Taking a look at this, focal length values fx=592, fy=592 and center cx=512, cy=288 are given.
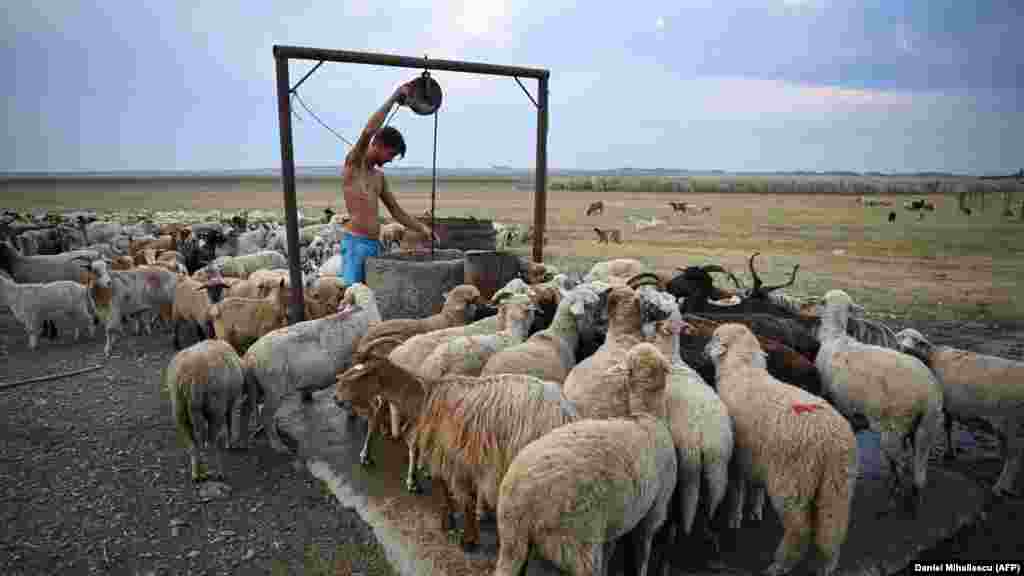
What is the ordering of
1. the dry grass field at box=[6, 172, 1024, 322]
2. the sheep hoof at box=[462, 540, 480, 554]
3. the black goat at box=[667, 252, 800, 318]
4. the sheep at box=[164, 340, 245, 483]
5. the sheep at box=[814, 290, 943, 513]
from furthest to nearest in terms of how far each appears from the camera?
1. the dry grass field at box=[6, 172, 1024, 322]
2. the black goat at box=[667, 252, 800, 318]
3. the sheep at box=[164, 340, 245, 483]
4. the sheep at box=[814, 290, 943, 513]
5. the sheep hoof at box=[462, 540, 480, 554]

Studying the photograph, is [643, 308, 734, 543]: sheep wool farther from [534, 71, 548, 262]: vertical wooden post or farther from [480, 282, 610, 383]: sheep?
[534, 71, 548, 262]: vertical wooden post

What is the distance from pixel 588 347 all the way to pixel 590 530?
10.4ft

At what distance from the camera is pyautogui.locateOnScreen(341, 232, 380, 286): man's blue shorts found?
25.3ft

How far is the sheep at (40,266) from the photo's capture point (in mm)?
12078

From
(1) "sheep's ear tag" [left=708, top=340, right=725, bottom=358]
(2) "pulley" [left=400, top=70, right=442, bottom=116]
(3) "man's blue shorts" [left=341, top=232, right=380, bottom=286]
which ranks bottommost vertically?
(1) "sheep's ear tag" [left=708, top=340, right=725, bottom=358]

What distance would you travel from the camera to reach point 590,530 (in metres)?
2.86

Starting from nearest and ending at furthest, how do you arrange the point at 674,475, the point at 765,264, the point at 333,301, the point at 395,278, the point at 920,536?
the point at 674,475
the point at 920,536
the point at 395,278
the point at 333,301
the point at 765,264

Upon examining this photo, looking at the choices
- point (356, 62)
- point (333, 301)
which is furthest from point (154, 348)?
point (356, 62)

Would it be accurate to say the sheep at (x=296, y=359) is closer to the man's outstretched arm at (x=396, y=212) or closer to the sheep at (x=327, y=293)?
the sheep at (x=327, y=293)

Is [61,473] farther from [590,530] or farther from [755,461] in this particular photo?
[755,461]

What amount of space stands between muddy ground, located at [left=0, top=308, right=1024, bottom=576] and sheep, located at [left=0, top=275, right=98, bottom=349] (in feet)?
10.6

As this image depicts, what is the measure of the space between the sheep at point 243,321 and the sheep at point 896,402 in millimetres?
6104

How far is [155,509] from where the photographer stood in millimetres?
4602

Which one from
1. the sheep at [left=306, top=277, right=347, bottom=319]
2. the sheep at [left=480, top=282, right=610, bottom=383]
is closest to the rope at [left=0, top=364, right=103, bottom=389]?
the sheep at [left=306, top=277, right=347, bottom=319]
